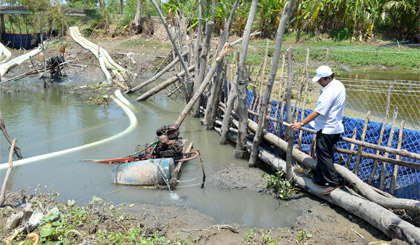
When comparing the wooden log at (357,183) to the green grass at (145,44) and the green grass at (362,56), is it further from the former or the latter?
the green grass at (145,44)

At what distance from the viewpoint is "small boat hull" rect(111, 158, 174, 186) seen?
5.76 metres

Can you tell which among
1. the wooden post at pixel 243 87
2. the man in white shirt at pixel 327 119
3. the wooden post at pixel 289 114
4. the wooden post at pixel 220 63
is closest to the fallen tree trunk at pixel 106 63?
the wooden post at pixel 220 63

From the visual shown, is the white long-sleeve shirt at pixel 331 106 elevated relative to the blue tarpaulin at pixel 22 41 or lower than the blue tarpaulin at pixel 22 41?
lower

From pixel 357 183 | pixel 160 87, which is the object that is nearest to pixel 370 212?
pixel 357 183

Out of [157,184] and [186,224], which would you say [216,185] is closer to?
[157,184]

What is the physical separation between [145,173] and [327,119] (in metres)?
2.99

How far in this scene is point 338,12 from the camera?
27.1 m

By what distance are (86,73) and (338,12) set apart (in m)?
19.5

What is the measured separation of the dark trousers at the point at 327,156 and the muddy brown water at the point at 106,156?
718 millimetres

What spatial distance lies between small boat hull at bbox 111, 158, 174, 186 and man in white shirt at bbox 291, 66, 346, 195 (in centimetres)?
219

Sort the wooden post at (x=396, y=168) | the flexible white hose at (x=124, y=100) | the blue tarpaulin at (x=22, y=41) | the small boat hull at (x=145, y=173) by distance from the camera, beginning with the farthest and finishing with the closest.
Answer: the blue tarpaulin at (x=22, y=41) < the flexible white hose at (x=124, y=100) < the small boat hull at (x=145, y=173) < the wooden post at (x=396, y=168)

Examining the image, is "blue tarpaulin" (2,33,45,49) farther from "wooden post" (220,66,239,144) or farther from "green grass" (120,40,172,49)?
"wooden post" (220,66,239,144)

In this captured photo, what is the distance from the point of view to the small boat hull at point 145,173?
576 cm

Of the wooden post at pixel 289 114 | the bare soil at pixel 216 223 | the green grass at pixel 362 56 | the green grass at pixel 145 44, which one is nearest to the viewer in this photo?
the bare soil at pixel 216 223
